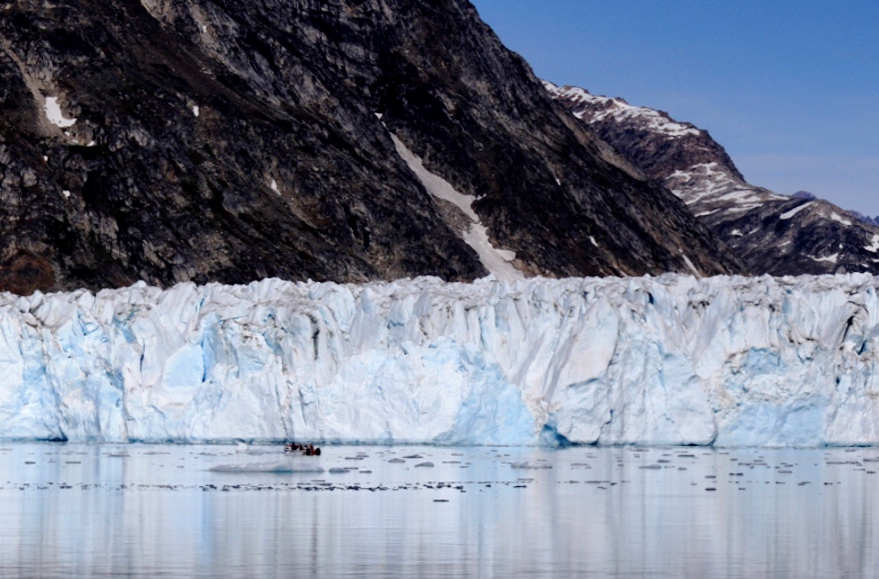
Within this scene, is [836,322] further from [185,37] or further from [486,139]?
[486,139]

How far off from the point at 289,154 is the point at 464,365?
215ft

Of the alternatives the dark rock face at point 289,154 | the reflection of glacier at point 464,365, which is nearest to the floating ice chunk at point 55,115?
the dark rock face at point 289,154

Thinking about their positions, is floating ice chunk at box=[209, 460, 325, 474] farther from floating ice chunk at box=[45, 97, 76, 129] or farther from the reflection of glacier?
floating ice chunk at box=[45, 97, 76, 129]

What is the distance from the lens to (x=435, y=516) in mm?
23703

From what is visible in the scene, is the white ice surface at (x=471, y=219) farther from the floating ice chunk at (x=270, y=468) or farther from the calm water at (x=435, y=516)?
the floating ice chunk at (x=270, y=468)

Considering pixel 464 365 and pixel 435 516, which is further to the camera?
pixel 464 365

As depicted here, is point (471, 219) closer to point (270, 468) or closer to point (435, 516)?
point (270, 468)

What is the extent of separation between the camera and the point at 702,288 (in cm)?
4091

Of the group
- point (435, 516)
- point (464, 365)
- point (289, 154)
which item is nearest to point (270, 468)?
point (435, 516)

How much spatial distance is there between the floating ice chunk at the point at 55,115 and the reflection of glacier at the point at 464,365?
50.6 metres

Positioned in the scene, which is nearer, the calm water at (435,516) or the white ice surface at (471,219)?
the calm water at (435,516)

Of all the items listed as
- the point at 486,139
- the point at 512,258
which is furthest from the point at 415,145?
the point at 512,258

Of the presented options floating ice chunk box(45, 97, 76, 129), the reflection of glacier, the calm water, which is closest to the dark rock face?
floating ice chunk box(45, 97, 76, 129)

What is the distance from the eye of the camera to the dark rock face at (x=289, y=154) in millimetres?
85625
